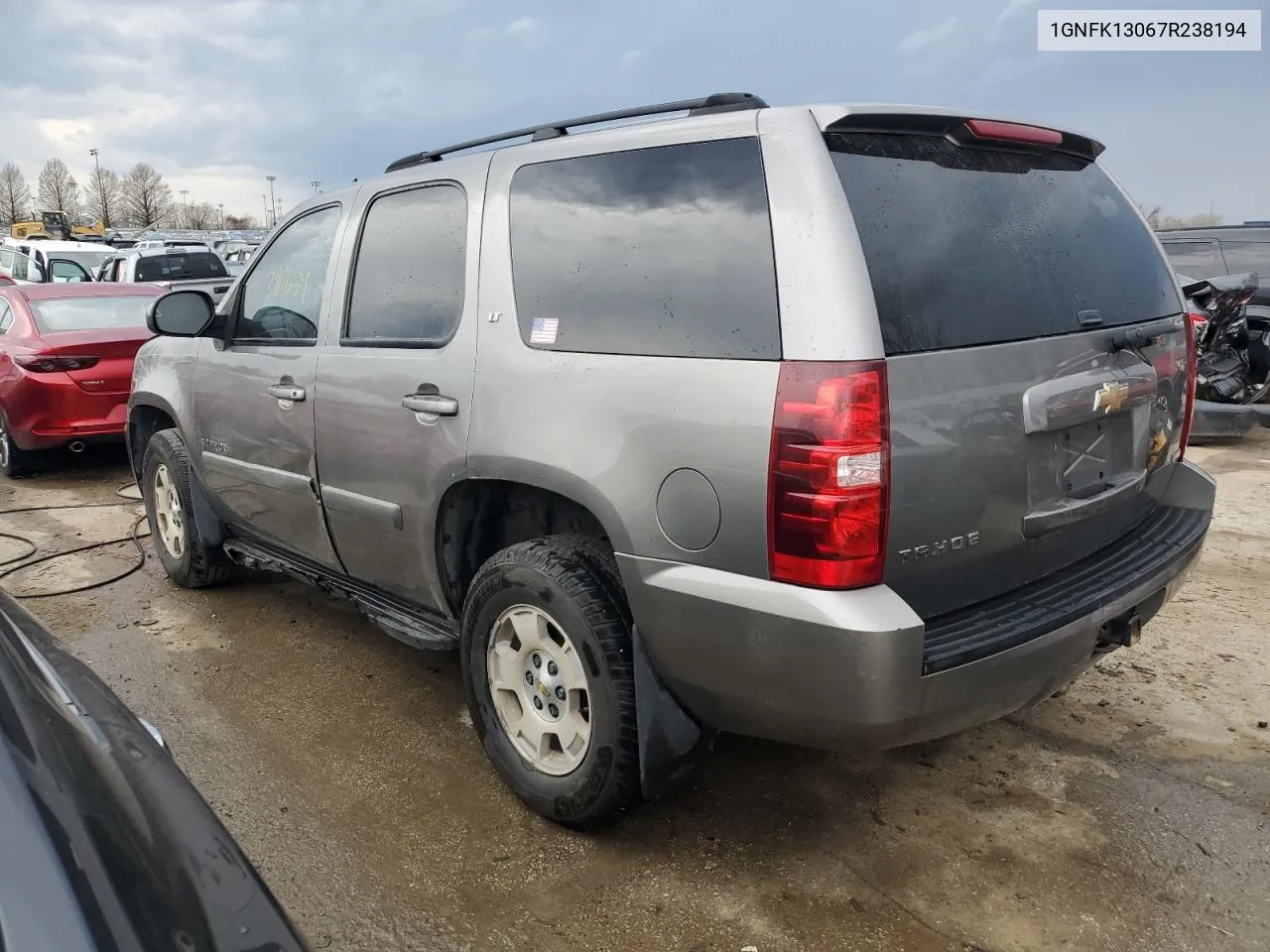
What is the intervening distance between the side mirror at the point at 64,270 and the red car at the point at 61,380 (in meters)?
9.18

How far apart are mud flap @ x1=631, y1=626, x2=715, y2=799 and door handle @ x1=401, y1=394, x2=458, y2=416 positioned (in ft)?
3.05

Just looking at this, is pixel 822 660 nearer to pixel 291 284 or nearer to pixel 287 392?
pixel 287 392

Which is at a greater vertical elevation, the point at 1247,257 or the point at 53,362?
the point at 1247,257

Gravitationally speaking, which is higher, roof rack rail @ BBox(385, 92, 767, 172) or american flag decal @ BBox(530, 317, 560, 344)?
roof rack rail @ BBox(385, 92, 767, 172)

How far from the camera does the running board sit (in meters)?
3.21

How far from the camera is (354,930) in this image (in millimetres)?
2420

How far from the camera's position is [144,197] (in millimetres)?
102375

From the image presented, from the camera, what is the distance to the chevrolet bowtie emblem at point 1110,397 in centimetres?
249

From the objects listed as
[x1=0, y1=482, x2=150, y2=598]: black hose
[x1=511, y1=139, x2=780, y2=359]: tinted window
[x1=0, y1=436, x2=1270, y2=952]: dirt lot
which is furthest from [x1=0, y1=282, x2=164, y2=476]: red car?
[x1=511, y1=139, x2=780, y2=359]: tinted window

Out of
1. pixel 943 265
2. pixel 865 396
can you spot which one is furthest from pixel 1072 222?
pixel 865 396

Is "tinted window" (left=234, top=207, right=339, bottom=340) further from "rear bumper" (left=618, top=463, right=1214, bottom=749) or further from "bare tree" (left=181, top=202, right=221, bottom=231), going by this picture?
"bare tree" (left=181, top=202, right=221, bottom=231)

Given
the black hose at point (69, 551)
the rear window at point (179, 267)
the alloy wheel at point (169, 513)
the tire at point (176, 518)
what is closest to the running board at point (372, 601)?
the tire at point (176, 518)

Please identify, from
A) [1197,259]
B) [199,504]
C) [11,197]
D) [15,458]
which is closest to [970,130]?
[199,504]

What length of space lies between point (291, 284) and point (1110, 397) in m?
3.07
